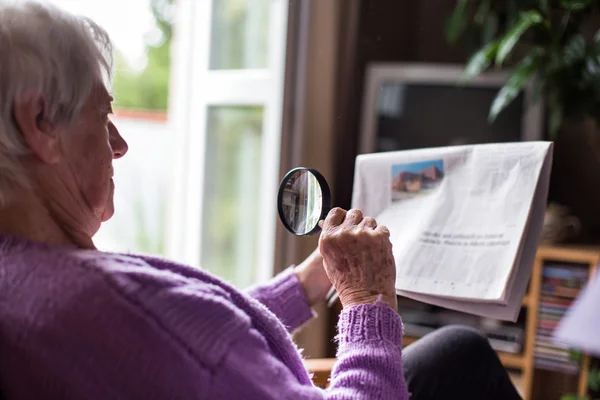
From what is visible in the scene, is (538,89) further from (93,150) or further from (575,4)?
(93,150)

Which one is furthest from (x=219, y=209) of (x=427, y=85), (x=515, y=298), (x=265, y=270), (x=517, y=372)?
(x=515, y=298)

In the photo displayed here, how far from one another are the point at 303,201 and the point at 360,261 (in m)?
0.16

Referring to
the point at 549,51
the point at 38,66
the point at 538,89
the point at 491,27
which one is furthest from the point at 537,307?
the point at 38,66

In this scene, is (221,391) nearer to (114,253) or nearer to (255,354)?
(255,354)

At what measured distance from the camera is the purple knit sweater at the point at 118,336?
0.69 m

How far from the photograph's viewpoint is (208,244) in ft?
8.07

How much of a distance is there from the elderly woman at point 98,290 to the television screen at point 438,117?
5.04 feet

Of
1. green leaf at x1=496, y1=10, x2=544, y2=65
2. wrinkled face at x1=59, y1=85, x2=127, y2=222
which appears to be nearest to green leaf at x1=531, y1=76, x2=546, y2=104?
green leaf at x1=496, y1=10, x2=544, y2=65

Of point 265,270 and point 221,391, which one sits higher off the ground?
point 221,391

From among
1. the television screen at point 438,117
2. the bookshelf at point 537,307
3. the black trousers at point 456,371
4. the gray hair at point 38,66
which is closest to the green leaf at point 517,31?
the television screen at point 438,117

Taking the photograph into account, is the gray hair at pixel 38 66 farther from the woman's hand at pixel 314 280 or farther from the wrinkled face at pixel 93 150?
the woman's hand at pixel 314 280

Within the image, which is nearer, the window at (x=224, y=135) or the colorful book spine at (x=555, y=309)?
the colorful book spine at (x=555, y=309)

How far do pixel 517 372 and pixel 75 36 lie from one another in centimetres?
200

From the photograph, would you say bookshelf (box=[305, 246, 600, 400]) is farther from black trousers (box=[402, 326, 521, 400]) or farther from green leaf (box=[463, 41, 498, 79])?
black trousers (box=[402, 326, 521, 400])
